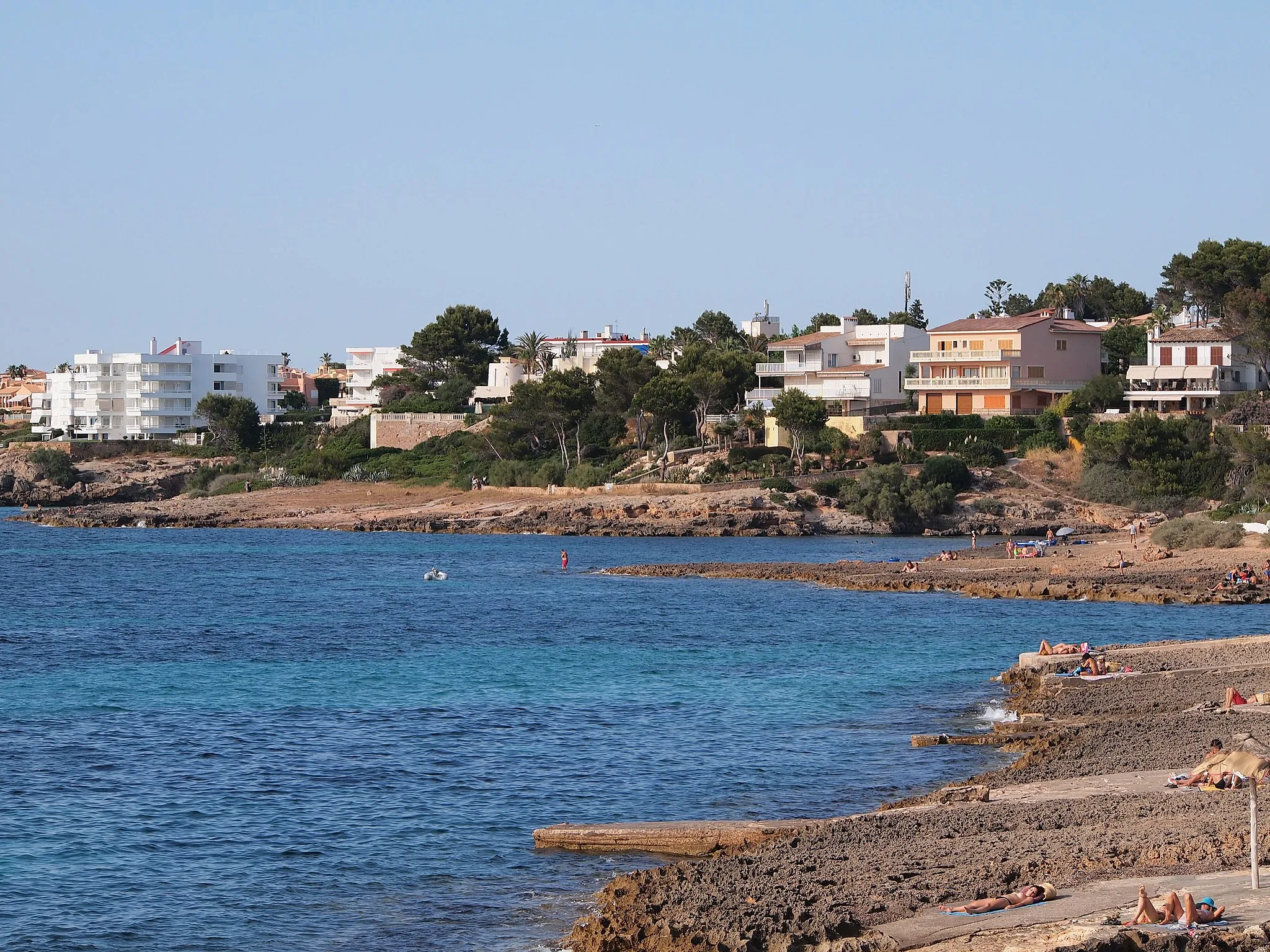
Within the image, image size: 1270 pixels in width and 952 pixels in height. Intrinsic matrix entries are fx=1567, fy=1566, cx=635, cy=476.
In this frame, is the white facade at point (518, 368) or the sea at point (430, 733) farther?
the white facade at point (518, 368)

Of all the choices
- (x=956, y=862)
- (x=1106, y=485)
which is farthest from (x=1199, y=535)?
(x=956, y=862)

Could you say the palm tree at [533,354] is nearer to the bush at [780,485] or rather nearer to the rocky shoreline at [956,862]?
the bush at [780,485]

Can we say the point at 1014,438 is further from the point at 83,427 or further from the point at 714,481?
the point at 83,427

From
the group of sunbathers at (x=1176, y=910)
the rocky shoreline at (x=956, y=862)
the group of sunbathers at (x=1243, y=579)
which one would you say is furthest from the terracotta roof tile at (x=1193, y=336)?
the group of sunbathers at (x=1176, y=910)

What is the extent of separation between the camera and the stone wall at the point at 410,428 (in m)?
108

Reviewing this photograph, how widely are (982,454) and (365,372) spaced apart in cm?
7386

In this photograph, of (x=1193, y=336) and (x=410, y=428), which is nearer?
(x=1193, y=336)

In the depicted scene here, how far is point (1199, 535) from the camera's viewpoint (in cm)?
5803

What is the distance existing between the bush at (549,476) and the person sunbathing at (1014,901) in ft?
249

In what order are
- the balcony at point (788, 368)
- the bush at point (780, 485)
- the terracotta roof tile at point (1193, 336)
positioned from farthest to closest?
the balcony at point (788, 368)
the terracotta roof tile at point (1193, 336)
the bush at point (780, 485)

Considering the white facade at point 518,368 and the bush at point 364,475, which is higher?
the white facade at point 518,368

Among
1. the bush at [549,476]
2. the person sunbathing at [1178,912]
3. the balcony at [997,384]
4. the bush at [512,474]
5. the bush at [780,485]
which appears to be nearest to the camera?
the person sunbathing at [1178,912]

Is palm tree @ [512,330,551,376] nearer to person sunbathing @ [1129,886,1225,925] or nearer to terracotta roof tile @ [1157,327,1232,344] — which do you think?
terracotta roof tile @ [1157,327,1232,344]

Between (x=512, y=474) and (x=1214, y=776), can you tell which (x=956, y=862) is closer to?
(x=1214, y=776)
